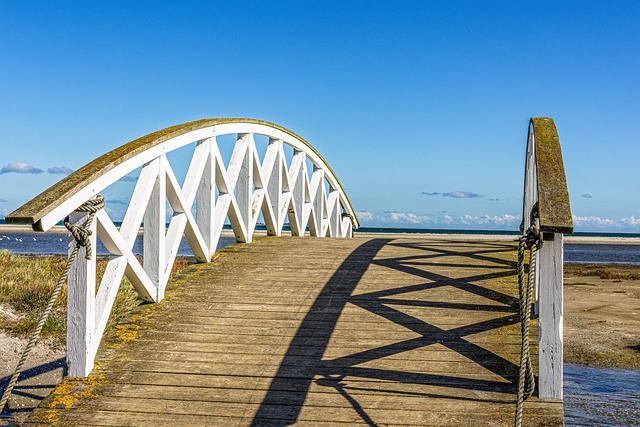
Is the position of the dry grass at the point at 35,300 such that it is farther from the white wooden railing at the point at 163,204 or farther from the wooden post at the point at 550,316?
the wooden post at the point at 550,316

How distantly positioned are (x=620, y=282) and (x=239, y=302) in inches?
642

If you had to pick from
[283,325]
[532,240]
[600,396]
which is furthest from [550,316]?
[600,396]

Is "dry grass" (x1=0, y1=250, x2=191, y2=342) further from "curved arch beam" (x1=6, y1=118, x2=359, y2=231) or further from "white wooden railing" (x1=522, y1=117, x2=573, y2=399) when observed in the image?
"white wooden railing" (x1=522, y1=117, x2=573, y2=399)

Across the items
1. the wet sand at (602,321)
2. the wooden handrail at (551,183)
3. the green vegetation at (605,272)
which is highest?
the wooden handrail at (551,183)

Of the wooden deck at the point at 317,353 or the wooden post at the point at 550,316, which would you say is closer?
the wooden deck at the point at 317,353

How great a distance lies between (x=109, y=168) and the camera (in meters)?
4.76

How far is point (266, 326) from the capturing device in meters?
5.23

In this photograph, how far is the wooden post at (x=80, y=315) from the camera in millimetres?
4492

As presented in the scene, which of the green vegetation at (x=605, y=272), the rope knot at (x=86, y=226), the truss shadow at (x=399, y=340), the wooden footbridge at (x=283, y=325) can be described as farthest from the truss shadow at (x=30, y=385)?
the green vegetation at (x=605, y=272)

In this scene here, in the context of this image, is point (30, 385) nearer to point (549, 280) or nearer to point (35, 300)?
point (35, 300)

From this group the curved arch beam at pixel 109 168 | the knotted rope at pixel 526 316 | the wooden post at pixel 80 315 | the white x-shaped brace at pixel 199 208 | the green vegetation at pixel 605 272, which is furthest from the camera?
the green vegetation at pixel 605 272

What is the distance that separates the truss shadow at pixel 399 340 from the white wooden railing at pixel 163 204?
1.38 m

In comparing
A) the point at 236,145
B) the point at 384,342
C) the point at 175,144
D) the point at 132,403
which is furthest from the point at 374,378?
the point at 236,145

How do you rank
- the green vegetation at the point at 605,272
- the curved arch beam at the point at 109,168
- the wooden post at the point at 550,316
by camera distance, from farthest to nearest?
the green vegetation at the point at 605,272 → the wooden post at the point at 550,316 → the curved arch beam at the point at 109,168
